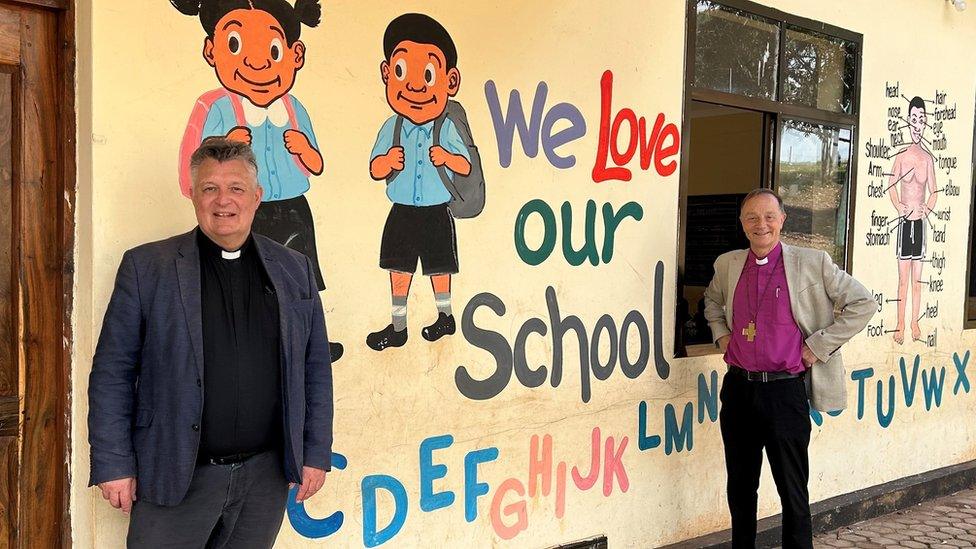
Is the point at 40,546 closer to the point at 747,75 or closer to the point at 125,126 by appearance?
the point at 125,126

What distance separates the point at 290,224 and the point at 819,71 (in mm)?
3803

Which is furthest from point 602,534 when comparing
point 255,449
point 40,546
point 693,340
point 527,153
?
point 40,546

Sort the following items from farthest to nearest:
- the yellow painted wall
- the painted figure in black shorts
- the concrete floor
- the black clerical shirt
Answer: the painted figure in black shorts, the concrete floor, the yellow painted wall, the black clerical shirt

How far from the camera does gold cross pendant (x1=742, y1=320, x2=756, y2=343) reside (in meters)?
4.49

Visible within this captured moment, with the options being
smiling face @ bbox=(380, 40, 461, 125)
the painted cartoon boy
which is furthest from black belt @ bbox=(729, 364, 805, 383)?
smiling face @ bbox=(380, 40, 461, 125)

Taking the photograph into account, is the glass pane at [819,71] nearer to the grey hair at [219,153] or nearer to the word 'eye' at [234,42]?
the word 'eye' at [234,42]

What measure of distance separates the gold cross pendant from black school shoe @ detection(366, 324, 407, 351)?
1799 mm

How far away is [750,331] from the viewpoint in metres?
4.53

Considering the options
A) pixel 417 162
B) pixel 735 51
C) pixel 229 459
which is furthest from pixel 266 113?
pixel 735 51

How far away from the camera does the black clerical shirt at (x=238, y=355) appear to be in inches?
110

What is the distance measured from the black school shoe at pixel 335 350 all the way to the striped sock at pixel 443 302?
1.66ft

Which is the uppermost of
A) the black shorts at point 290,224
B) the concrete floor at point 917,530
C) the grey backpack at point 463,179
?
the grey backpack at point 463,179

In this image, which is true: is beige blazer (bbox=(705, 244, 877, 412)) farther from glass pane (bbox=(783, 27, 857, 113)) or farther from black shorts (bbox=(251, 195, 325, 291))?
black shorts (bbox=(251, 195, 325, 291))

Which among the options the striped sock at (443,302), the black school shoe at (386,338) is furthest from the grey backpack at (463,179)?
the black school shoe at (386,338)
